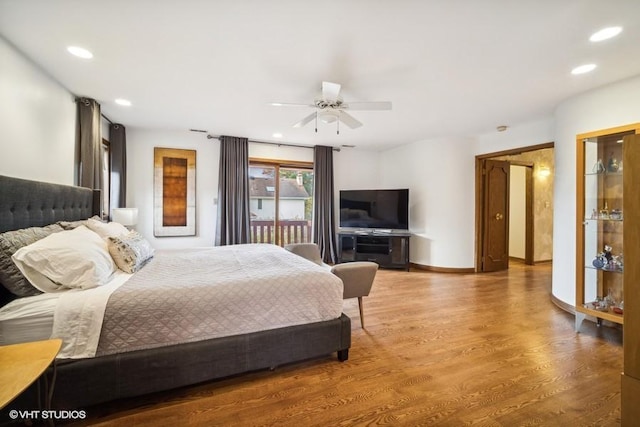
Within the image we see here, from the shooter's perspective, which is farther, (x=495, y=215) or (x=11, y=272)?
(x=495, y=215)

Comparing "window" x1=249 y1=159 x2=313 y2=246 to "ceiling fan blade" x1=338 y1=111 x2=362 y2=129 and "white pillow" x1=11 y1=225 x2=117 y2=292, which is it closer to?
"ceiling fan blade" x1=338 y1=111 x2=362 y2=129

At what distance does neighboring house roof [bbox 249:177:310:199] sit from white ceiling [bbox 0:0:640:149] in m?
2.14

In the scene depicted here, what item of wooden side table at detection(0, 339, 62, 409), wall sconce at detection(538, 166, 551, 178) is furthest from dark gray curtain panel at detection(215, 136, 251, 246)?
wall sconce at detection(538, 166, 551, 178)

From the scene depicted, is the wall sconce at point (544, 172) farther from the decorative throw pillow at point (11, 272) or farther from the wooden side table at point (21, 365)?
the decorative throw pillow at point (11, 272)

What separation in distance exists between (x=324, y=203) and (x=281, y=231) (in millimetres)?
1103

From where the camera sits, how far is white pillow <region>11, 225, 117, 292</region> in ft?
5.39

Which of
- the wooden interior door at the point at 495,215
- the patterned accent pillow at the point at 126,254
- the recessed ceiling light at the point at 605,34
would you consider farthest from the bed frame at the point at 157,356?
the wooden interior door at the point at 495,215

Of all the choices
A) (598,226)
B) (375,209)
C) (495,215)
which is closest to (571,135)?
(598,226)

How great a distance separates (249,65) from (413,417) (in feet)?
9.72

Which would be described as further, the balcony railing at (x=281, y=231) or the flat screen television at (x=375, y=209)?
the balcony railing at (x=281, y=231)

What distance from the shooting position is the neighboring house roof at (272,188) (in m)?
5.69

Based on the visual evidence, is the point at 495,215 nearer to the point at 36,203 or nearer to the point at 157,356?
the point at 157,356

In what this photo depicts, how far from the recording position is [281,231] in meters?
5.95

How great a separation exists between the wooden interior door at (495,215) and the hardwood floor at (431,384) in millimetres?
2397
